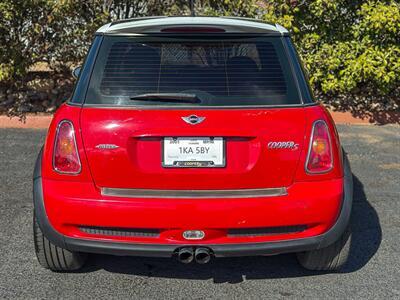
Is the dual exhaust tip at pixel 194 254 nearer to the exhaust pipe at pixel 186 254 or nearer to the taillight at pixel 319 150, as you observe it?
the exhaust pipe at pixel 186 254

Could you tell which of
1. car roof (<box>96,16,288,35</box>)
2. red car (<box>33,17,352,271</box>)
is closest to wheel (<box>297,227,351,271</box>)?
red car (<box>33,17,352,271</box>)

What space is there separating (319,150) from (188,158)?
0.76 m

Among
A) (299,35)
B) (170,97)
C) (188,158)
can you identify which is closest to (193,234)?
(188,158)

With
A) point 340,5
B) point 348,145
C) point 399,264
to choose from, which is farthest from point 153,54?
point 340,5

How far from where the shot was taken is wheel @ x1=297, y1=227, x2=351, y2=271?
11.1 feet

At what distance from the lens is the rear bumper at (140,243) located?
2.93 m

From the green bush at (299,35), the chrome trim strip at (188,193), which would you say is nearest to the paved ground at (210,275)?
the chrome trim strip at (188,193)

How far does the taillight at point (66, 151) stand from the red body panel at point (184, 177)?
4cm

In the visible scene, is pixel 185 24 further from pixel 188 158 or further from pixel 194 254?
pixel 194 254

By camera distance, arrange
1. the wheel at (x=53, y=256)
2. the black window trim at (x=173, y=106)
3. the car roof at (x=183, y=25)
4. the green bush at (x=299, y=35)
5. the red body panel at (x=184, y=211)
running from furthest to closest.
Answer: the green bush at (x=299, y=35), the wheel at (x=53, y=256), the car roof at (x=183, y=25), the black window trim at (x=173, y=106), the red body panel at (x=184, y=211)

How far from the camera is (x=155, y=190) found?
291cm

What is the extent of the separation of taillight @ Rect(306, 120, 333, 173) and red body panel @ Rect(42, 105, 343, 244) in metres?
0.04

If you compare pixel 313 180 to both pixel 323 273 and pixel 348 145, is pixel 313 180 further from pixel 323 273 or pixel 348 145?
pixel 348 145

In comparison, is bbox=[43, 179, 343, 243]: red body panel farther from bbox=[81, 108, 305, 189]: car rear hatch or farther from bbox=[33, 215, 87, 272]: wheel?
bbox=[33, 215, 87, 272]: wheel
